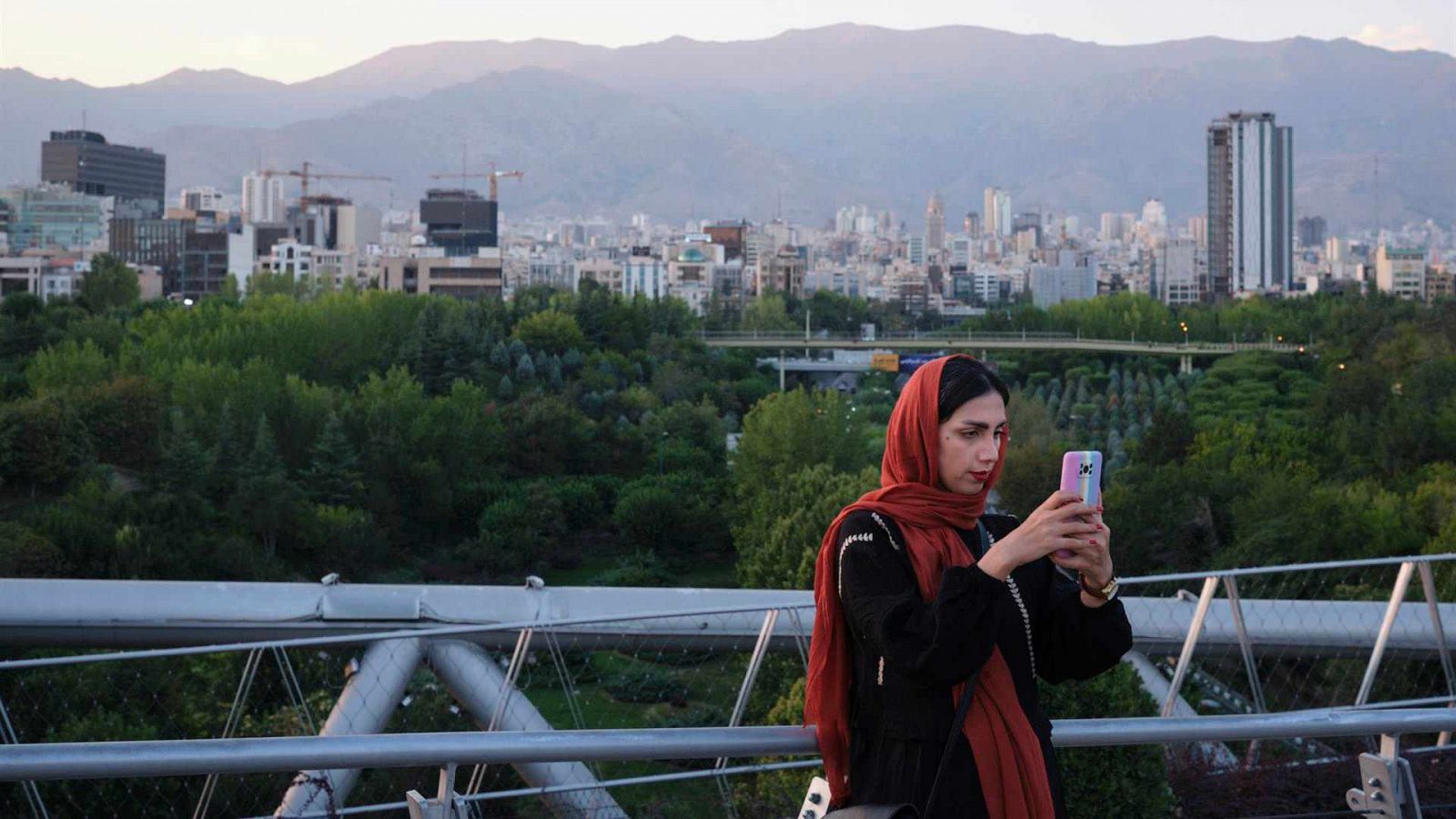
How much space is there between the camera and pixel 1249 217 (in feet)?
352

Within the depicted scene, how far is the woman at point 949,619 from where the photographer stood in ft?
5.32

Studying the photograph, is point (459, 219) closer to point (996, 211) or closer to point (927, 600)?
point (996, 211)

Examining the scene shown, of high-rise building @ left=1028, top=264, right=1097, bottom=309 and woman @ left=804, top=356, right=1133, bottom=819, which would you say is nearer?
woman @ left=804, top=356, right=1133, bottom=819

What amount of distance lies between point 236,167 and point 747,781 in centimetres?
18983

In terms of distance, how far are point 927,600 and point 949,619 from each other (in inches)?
3.1

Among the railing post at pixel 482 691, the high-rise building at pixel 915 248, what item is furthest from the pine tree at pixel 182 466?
the high-rise building at pixel 915 248

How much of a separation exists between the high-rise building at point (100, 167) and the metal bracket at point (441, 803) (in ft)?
367

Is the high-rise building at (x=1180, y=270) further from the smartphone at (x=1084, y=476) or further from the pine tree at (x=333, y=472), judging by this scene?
the smartphone at (x=1084, y=476)

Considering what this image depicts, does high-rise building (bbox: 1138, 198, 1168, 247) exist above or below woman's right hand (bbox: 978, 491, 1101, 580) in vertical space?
above

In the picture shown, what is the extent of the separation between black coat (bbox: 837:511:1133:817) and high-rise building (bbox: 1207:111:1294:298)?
10766cm

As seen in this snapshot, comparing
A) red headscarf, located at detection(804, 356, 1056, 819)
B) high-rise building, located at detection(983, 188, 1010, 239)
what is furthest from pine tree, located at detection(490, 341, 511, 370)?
high-rise building, located at detection(983, 188, 1010, 239)

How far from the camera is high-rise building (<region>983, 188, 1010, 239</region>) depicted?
179m

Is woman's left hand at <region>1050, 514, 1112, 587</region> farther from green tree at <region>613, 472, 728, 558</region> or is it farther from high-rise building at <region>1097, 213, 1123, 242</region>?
high-rise building at <region>1097, 213, 1123, 242</region>

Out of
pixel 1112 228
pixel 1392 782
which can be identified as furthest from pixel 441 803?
pixel 1112 228
